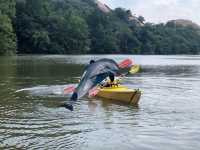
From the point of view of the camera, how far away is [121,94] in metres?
20.2

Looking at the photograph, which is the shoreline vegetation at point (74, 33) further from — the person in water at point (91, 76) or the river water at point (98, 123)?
the person in water at point (91, 76)

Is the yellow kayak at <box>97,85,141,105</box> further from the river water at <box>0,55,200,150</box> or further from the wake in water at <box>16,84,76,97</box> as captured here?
the wake in water at <box>16,84,76,97</box>

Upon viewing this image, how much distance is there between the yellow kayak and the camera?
1973 cm

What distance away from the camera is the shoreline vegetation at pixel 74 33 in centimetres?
9434

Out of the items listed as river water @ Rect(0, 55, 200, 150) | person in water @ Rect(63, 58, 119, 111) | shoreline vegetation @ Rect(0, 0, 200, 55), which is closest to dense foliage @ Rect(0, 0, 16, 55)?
shoreline vegetation @ Rect(0, 0, 200, 55)

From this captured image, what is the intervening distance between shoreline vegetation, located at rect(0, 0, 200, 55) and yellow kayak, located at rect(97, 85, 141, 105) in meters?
59.6

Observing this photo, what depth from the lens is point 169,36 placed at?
164250mm

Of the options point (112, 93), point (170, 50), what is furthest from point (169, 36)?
point (112, 93)

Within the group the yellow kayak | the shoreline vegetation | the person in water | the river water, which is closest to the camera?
the river water

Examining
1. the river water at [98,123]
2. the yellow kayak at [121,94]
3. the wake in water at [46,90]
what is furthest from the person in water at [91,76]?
the wake in water at [46,90]

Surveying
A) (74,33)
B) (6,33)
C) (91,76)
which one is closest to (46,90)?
(91,76)

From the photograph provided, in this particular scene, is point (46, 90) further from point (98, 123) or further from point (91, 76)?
point (91, 76)

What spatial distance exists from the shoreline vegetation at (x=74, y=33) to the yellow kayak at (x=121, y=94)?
2347 inches

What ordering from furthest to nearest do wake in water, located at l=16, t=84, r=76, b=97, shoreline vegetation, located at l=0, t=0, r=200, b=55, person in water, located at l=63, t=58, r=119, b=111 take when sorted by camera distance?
shoreline vegetation, located at l=0, t=0, r=200, b=55 → wake in water, located at l=16, t=84, r=76, b=97 → person in water, located at l=63, t=58, r=119, b=111
